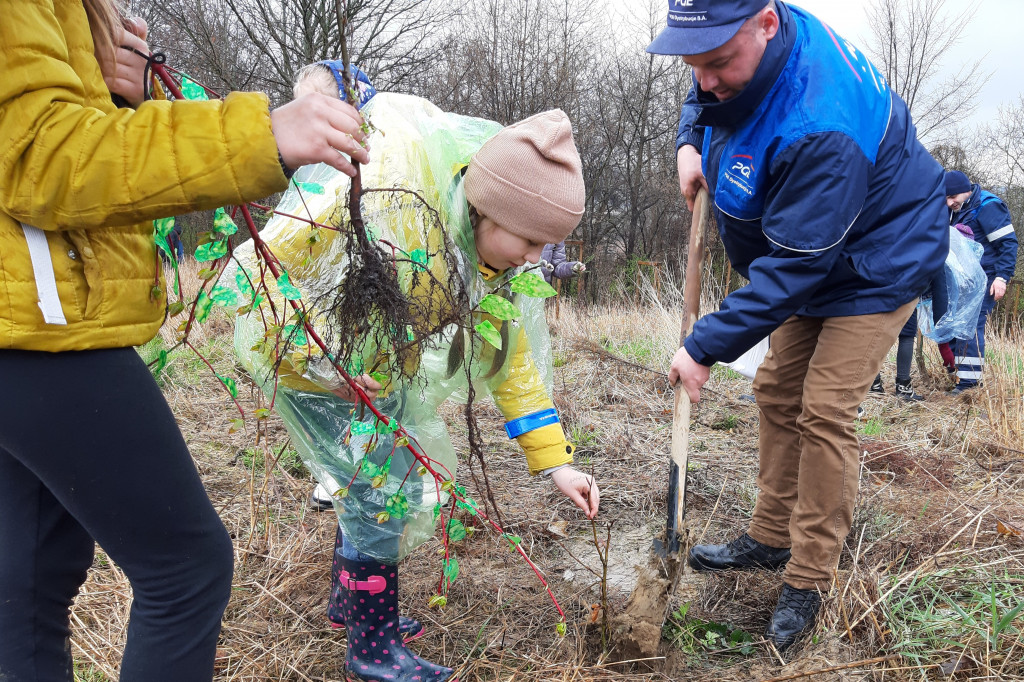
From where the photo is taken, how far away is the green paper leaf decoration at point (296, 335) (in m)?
1.37

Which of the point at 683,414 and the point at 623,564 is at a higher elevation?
the point at 683,414

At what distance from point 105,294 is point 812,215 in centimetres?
165

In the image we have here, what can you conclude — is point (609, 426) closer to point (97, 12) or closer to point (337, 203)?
point (337, 203)

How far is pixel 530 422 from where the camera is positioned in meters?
1.86

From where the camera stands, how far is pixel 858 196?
1857mm

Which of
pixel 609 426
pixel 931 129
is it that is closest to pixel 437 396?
pixel 609 426

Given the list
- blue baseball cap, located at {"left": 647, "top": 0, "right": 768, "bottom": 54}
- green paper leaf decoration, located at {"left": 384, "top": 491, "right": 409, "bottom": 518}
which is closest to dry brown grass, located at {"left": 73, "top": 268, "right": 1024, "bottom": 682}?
green paper leaf decoration, located at {"left": 384, "top": 491, "right": 409, "bottom": 518}

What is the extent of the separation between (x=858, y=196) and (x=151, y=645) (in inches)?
75.5

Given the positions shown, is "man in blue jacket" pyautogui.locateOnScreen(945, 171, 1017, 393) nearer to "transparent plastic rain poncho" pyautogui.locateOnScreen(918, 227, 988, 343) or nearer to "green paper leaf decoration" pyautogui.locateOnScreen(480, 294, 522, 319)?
"transparent plastic rain poncho" pyautogui.locateOnScreen(918, 227, 988, 343)

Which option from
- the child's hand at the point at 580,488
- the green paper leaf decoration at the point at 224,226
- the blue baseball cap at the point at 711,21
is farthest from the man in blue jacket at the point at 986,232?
the green paper leaf decoration at the point at 224,226

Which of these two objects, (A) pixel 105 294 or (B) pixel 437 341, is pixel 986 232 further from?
(A) pixel 105 294

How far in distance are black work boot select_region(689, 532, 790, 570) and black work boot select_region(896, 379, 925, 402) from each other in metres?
3.48

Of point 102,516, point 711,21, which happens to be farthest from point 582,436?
point 102,516

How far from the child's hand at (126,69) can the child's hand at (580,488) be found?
1298 mm
